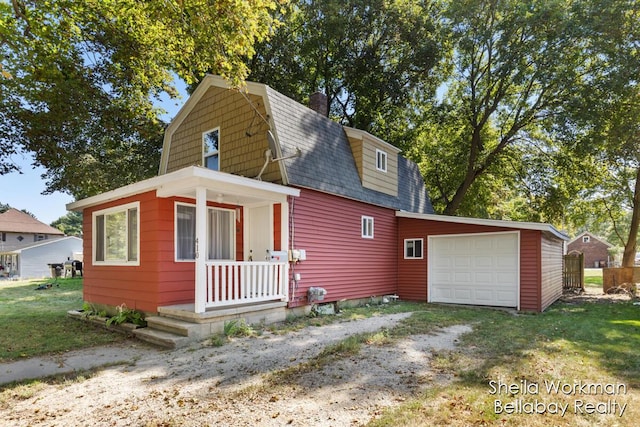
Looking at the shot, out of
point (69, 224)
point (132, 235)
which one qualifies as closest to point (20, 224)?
point (69, 224)

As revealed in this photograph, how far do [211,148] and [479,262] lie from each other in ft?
28.2

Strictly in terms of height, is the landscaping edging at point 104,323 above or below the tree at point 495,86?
below

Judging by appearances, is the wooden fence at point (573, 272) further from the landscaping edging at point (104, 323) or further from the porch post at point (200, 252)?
the landscaping edging at point (104, 323)

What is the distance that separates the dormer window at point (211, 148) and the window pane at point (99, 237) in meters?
3.02

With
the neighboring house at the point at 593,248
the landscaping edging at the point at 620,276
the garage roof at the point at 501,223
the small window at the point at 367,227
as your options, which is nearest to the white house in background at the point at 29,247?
the small window at the point at 367,227

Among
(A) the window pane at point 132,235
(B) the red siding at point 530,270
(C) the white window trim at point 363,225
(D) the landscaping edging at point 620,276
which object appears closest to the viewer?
(A) the window pane at point 132,235

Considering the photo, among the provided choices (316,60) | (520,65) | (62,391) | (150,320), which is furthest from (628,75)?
(62,391)

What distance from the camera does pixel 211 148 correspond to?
35.2 ft

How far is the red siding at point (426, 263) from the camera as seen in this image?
1005cm

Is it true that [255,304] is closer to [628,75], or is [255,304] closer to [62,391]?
[62,391]

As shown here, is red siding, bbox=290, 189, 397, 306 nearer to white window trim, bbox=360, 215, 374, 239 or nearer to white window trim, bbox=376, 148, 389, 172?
white window trim, bbox=360, 215, 374, 239

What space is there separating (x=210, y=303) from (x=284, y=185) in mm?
3108

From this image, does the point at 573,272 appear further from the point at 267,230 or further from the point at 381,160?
the point at 267,230

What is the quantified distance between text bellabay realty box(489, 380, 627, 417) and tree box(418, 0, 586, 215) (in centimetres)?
1412
